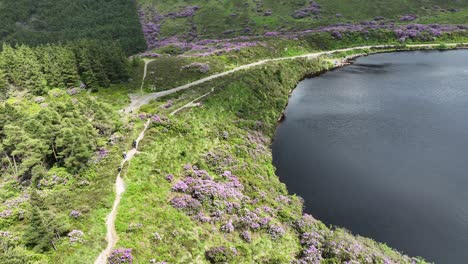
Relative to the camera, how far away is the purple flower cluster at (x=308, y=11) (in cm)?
16562

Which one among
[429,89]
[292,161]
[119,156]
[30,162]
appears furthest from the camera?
[429,89]

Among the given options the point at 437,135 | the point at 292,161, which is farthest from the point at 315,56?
the point at 292,161

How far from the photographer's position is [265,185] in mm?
53875

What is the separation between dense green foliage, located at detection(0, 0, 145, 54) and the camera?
156750 millimetres

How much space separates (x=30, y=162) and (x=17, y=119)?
14.8 m

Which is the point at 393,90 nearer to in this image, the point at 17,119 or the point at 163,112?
the point at 163,112

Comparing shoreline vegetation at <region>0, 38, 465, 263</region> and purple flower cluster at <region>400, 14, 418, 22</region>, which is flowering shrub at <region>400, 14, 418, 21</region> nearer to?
purple flower cluster at <region>400, 14, 418, 22</region>

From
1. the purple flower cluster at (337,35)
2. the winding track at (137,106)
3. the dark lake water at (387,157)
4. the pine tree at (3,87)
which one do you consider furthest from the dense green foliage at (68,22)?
the dark lake water at (387,157)

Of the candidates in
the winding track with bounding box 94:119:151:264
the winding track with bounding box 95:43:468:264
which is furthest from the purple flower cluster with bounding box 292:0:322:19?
the winding track with bounding box 94:119:151:264

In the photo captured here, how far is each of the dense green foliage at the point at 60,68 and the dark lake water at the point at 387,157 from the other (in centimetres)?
5734

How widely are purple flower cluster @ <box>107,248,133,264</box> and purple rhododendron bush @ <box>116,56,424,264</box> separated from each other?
2.71ft

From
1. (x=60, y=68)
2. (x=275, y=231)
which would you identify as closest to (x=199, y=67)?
(x=60, y=68)

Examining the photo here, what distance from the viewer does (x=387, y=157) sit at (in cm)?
5991

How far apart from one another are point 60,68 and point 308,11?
13544 centimetres
